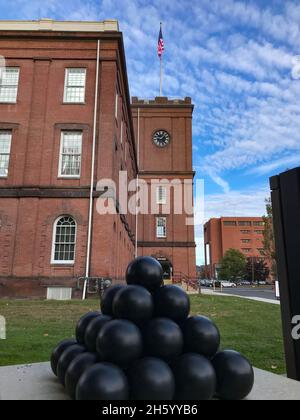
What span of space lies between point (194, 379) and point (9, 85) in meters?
20.7

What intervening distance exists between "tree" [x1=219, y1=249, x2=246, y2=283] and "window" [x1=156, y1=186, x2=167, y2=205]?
59.1 m

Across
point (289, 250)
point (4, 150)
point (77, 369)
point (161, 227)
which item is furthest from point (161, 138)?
point (77, 369)

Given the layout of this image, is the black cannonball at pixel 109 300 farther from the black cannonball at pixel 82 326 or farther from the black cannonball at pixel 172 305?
the black cannonball at pixel 172 305

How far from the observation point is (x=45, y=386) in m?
3.24

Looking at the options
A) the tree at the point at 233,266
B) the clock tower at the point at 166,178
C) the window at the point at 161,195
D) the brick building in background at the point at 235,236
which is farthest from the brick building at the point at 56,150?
the brick building in background at the point at 235,236

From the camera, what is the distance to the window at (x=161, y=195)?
41094 millimetres

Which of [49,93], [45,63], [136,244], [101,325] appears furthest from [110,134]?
[136,244]

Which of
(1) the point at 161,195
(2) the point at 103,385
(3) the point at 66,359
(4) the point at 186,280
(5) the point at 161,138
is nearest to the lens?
(2) the point at 103,385

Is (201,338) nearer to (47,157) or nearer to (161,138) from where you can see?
(47,157)

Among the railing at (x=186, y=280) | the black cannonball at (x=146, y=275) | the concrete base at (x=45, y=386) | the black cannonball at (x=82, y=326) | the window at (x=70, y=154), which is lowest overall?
the railing at (x=186, y=280)

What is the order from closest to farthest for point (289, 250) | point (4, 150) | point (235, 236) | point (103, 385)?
point (103, 385), point (289, 250), point (4, 150), point (235, 236)

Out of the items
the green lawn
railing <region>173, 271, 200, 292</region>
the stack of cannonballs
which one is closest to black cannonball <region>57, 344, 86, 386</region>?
the stack of cannonballs

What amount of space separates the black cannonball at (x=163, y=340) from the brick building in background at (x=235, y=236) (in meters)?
114
